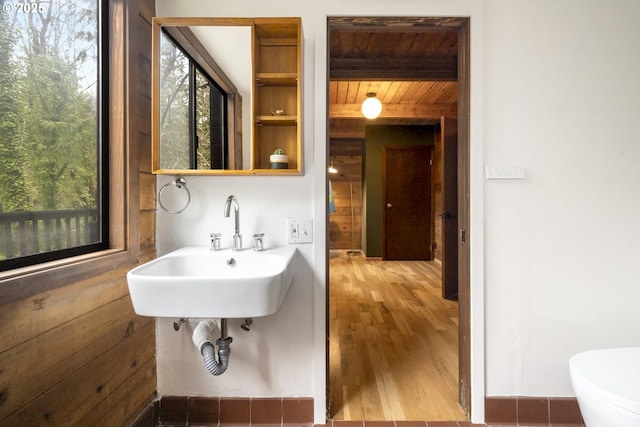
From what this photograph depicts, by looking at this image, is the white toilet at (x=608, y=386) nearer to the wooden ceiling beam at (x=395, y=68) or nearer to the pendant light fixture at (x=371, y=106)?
the wooden ceiling beam at (x=395, y=68)

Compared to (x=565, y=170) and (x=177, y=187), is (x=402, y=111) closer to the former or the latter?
(x=565, y=170)

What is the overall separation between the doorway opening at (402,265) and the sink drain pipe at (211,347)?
54 cm

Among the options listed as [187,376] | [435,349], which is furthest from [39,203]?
[435,349]

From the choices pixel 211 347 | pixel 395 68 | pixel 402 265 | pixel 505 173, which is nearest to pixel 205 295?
pixel 211 347

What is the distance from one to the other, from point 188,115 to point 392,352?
191 centimetres

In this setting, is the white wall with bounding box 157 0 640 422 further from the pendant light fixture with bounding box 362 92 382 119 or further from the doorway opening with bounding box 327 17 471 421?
the pendant light fixture with bounding box 362 92 382 119

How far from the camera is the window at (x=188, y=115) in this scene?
1.38 m

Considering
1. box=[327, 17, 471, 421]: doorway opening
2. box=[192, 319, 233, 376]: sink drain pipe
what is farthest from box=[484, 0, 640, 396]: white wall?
box=[192, 319, 233, 376]: sink drain pipe

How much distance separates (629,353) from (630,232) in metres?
0.60

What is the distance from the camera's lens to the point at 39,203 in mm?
991

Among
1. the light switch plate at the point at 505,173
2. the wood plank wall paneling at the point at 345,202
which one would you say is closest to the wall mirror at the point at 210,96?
the light switch plate at the point at 505,173

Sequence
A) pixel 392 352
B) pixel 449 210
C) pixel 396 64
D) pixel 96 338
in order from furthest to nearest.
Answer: pixel 449 210 → pixel 396 64 → pixel 392 352 → pixel 96 338

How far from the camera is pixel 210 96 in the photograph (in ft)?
4.68

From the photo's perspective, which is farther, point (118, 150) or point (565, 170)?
point (565, 170)
